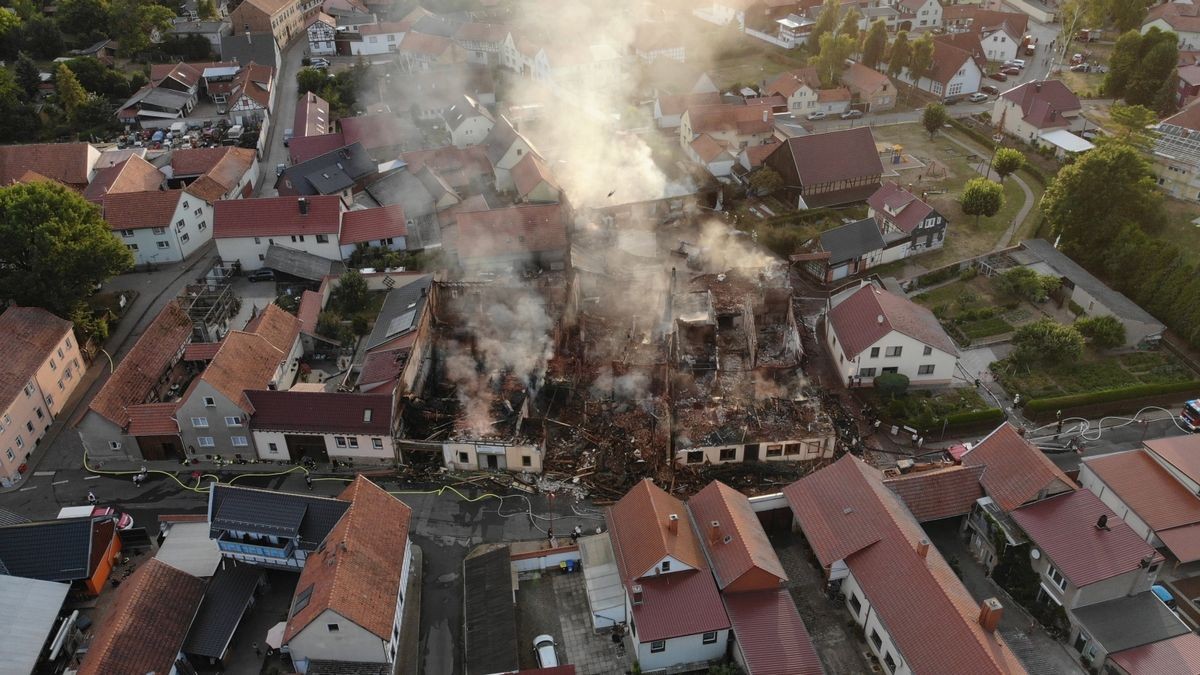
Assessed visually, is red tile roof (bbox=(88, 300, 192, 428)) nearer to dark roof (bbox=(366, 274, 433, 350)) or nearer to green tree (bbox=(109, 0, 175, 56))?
dark roof (bbox=(366, 274, 433, 350))

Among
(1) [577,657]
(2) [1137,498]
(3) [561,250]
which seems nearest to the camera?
(1) [577,657]

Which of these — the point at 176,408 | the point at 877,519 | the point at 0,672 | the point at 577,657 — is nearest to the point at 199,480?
the point at 176,408

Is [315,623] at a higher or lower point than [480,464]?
higher

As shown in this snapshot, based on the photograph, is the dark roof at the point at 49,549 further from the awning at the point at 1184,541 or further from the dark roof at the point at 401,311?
the awning at the point at 1184,541

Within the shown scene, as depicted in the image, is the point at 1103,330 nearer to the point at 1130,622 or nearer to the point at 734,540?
the point at 1130,622

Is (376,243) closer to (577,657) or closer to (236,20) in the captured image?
(577,657)

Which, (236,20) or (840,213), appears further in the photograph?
(236,20)

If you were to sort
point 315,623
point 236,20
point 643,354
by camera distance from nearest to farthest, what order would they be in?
1. point 315,623
2. point 643,354
3. point 236,20
